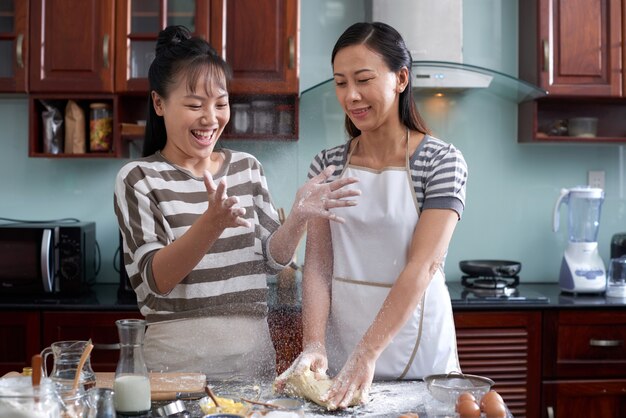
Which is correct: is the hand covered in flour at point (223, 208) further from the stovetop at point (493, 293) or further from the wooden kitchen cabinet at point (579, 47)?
the wooden kitchen cabinet at point (579, 47)

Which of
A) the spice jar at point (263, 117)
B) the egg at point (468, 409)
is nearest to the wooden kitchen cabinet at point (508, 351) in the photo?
the spice jar at point (263, 117)

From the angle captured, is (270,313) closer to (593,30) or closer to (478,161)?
(478,161)

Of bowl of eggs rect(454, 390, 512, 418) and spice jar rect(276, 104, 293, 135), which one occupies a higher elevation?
spice jar rect(276, 104, 293, 135)

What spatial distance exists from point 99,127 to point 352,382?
6.73 ft

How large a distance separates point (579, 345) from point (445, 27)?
4.48ft

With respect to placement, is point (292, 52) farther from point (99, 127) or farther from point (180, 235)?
point (180, 235)

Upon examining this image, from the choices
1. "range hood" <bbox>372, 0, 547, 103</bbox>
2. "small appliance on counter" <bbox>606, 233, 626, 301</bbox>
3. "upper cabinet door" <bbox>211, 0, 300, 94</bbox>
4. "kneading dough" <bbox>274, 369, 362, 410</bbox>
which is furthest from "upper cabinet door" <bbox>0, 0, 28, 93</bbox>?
"small appliance on counter" <bbox>606, 233, 626, 301</bbox>

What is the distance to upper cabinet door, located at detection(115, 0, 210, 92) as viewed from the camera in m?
3.11

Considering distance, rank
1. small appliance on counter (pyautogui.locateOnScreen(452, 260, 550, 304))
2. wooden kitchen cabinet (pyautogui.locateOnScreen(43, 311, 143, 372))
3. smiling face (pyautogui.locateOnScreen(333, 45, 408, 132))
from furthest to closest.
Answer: small appliance on counter (pyautogui.locateOnScreen(452, 260, 550, 304))
wooden kitchen cabinet (pyautogui.locateOnScreen(43, 311, 143, 372))
smiling face (pyautogui.locateOnScreen(333, 45, 408, 132))

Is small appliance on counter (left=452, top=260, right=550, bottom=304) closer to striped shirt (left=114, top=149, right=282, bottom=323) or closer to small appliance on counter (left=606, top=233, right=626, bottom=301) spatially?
small appliance on counter (left=606, top=233, right=626, bottom=301)

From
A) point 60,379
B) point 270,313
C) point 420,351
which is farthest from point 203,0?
point 60,379

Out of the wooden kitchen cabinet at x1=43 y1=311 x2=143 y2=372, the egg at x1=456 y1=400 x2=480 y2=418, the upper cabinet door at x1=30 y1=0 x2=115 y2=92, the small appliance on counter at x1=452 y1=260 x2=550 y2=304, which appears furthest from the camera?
the upper cabinet door at x1=30 y1=0 x2=115 y2=92

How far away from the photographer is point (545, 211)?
139 inches

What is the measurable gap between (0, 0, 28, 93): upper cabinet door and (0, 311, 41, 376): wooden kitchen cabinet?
927 mm
